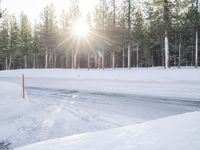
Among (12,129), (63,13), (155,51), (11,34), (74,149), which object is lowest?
(12,129)

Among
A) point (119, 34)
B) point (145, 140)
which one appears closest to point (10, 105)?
point (145, 140)

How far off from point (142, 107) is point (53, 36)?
142ft

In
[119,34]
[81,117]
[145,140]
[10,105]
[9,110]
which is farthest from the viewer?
[119,34]

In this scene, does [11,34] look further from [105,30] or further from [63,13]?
[105,30]

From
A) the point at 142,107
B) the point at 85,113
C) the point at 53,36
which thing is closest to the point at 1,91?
the point at 85,113

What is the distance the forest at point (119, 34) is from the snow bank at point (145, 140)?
76.7ft

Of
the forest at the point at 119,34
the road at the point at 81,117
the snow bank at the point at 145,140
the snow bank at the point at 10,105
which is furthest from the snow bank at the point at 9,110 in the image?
the forest at the point at 119,34

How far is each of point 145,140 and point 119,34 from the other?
3785 centimetres

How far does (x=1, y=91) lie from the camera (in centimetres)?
1191

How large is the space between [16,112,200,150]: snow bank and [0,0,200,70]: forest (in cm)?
2339

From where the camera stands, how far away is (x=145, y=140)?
147 inches

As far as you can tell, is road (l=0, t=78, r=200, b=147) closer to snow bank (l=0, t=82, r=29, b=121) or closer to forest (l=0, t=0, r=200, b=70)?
snow bank (l=0, t=82, r=29, b=121)

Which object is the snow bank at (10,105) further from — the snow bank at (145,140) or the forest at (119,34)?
the forest at (119,34)

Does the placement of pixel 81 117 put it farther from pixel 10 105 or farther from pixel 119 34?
pixel 119 34
